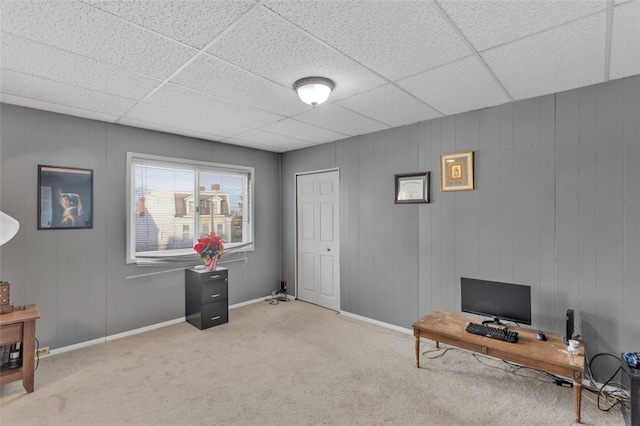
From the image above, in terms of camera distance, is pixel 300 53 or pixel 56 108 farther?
pixel 56 108

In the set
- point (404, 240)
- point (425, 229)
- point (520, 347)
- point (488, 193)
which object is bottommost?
point (520, 347)

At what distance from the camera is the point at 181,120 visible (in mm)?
3537

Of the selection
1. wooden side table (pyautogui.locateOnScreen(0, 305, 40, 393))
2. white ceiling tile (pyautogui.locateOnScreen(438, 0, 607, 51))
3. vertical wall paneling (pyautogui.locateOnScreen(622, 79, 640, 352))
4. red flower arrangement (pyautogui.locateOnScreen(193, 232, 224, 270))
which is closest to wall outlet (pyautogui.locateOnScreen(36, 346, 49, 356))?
wooden side table (pyautogui.locateOnScreen(0, 305, 40, 393))

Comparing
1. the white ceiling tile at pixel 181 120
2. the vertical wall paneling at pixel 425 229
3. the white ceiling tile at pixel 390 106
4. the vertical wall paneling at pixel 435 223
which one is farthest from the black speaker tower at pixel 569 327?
the white ceiling tile at pixel 181 120

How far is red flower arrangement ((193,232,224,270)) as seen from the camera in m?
4.09

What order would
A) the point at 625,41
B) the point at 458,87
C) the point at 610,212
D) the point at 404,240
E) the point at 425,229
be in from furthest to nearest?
1. the point at 404,240
2. the point at 425,229
3. the point at 458,87
4. the point at 610,212
5. the point at 625,41

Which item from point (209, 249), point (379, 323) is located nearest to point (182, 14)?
point (209, 249)

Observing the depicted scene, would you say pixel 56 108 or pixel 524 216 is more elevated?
pixel 56 108

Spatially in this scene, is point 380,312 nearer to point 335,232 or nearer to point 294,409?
point 335,232

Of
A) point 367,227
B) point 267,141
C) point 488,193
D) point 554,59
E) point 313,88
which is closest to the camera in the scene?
point 554,59

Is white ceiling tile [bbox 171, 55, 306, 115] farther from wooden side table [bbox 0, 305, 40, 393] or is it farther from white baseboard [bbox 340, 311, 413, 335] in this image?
white baseboard [bbox 340, 311, 413, 335]

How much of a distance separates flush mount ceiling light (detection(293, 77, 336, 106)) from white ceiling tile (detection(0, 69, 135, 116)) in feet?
5.59

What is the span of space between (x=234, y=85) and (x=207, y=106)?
0.66 meters

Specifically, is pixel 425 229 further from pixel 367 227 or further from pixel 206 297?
pixel 206 297
